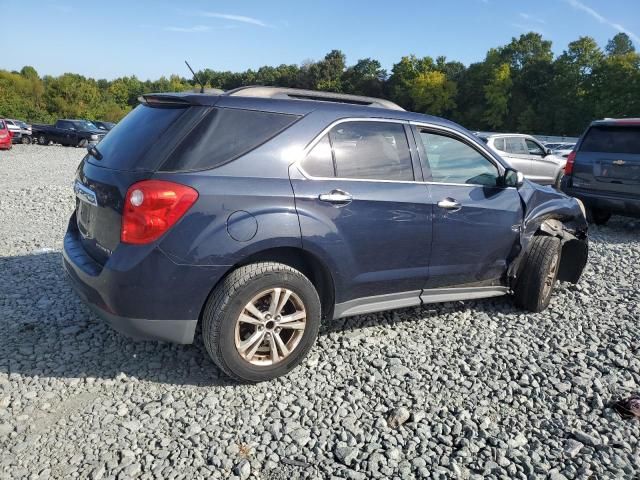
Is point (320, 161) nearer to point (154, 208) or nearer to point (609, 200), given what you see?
point (154, 208)

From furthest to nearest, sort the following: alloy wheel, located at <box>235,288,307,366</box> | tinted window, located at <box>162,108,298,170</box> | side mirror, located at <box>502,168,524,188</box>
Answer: side mirror, located at <box>502,168,524,188</box>, alloy wheel, located at <box>235,288,307,366</box>, tinted window, located at <box>162,108,298,170</box>

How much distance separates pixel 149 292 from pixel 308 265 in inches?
42.0

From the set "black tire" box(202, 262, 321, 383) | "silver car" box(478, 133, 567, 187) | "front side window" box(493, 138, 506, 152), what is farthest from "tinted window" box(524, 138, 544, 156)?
"black tire" box(202, 262, 321, 383)

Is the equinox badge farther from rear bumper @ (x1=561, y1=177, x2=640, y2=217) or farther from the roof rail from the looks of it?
rear bumper @ (x1=561, y1=177, x2=640, y2=217)

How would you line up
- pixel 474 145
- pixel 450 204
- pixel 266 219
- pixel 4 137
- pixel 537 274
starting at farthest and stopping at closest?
pixel 4 137 < pixel 537 274 < pixel 474 145 < pixel 450 204 < pixel 266 219

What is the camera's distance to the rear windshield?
313 inches

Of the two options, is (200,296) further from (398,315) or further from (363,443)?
(398,315)

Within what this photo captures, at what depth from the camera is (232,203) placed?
2.88 metres

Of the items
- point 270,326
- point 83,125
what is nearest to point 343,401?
point 270,326

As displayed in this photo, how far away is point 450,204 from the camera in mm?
3795

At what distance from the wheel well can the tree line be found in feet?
148

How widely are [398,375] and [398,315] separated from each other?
3.38ft

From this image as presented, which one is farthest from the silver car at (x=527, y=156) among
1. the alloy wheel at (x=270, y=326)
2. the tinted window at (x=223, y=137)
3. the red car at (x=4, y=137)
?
the red car at (x=4, y=137)

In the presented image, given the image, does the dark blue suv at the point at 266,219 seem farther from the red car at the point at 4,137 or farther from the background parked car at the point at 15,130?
the background parked car at the point at 15,130
